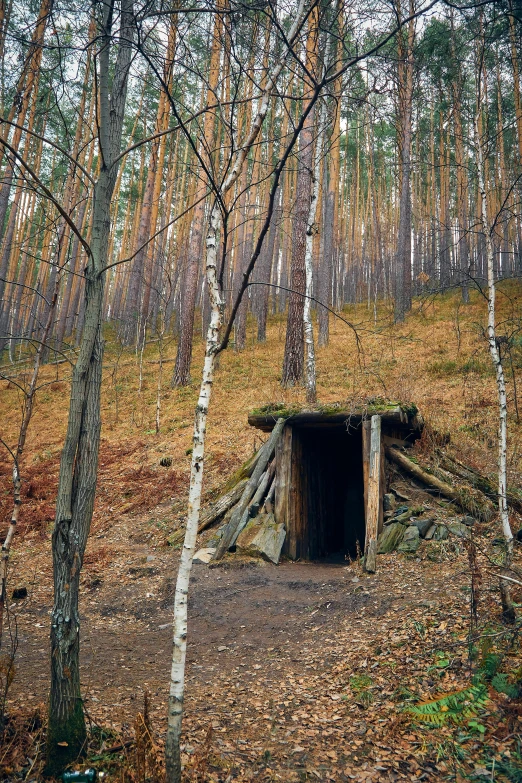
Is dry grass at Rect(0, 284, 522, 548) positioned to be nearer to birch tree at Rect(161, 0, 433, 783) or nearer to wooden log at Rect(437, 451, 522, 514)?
wooden log at Rect(437, 451, 522, 514)

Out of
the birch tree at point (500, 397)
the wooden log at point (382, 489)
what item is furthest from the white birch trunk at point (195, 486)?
the wooden log at point (382, 489)

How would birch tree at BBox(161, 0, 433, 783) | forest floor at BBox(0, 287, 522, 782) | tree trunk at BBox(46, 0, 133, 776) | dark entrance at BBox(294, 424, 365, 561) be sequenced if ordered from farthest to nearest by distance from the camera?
1. dark entrance at BBox(294, 424, 365, 561)
2. forest floor at BBox(0, 287, 522, 782)
3. tree trunk at BBox(46, 0, 133, 776)
4. birch tree at BBox(161, 0, 433, 783)

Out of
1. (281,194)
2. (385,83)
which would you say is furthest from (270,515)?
(281,194)

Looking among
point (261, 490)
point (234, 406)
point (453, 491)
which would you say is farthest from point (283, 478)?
point (234, 406)

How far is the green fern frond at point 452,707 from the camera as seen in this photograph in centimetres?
343

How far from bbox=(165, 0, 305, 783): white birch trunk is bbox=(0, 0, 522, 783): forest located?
0.05 ft

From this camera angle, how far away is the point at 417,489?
784 centimetres

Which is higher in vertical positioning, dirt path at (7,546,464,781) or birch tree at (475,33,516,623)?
birch tree at (475,33,516,623)

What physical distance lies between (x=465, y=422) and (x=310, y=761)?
901 centimetres

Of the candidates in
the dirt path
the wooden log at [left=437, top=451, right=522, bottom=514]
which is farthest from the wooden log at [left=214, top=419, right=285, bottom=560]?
the wooden log at [left=437, top=451, right=522, bottom=514]

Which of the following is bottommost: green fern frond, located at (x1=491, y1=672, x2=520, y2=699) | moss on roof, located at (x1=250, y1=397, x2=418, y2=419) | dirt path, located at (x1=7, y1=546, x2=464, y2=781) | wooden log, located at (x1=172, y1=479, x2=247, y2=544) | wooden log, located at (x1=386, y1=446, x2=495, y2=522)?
dirt path, located at (x1=7, y1=546, x2=464, y2=781)

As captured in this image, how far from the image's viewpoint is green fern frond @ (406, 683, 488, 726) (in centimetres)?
343

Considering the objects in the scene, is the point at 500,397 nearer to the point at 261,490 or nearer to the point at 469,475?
the point at 469,475

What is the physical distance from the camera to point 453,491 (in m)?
7.45
